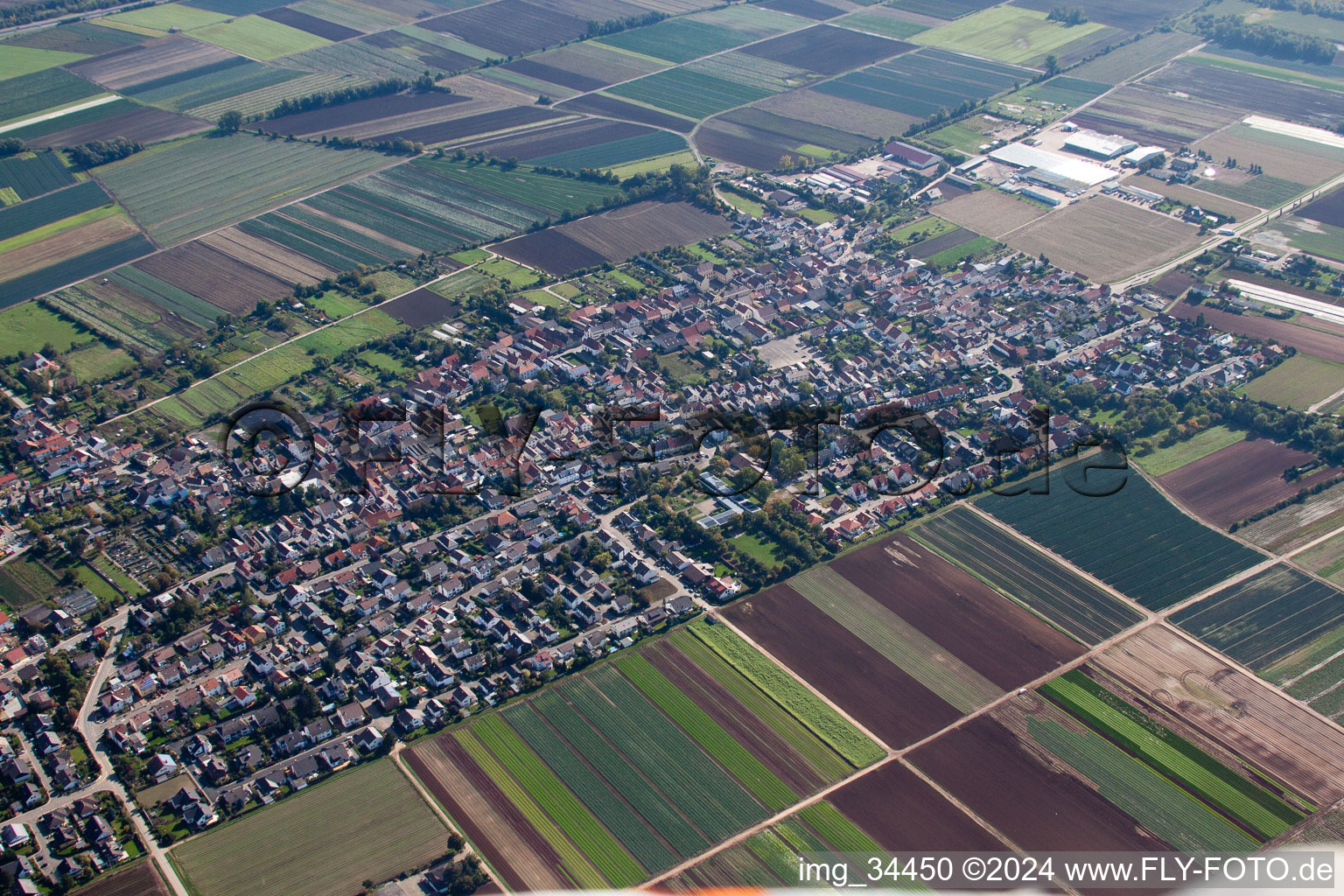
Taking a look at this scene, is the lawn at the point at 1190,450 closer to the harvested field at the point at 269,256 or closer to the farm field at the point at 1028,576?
the farm field at the point at 1028,576

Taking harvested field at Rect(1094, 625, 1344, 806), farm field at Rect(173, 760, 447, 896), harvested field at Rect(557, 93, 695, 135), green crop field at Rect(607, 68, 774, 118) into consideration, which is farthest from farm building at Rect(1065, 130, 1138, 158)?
farm field at Rect(173, 760, 447, 896)

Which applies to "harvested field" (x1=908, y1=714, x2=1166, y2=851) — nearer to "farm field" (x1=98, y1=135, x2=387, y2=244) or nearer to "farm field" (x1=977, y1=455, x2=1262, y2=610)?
"farm field" (x1=977, y1=455, x2=1262, y2=610)

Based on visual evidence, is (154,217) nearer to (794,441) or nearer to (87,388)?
(87,388)

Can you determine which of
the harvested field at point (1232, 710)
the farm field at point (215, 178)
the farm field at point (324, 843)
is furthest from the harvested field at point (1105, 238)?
the farm field at point (324, 843)

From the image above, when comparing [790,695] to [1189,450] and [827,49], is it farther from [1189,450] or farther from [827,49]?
[827,49]

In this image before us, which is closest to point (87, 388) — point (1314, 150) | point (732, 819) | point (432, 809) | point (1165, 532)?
point (432, 809)
